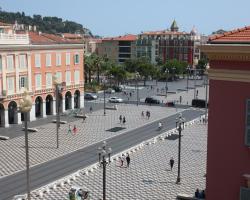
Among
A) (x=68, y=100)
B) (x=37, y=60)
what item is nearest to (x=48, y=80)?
(x=37, y=60)

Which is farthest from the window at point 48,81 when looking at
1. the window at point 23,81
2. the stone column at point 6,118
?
the stone column at point 6,118

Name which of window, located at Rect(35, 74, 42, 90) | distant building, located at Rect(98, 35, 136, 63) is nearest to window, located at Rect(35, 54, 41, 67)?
window, located at Rect(35, 74, 42, 90)

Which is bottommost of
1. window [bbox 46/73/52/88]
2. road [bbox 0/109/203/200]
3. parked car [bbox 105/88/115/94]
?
road [bbox 0/109/203/200]

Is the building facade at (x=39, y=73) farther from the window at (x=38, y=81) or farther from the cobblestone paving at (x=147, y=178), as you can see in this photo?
the cobblestone paving at (x=147, y=178)

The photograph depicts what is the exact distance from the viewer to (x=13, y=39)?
4866 centimetres

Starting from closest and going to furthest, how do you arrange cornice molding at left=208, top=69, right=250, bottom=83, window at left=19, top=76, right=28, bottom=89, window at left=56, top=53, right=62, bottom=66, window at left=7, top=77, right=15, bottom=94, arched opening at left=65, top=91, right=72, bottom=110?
cornice molding at left=208, top=69, right=250, bottom=83
window at left=7, top=77, right=15, bottom=94
window at left=19, top=76, right=28, bottom=89
window at left=56, top=53, right=62, bottom=66
arched opening at left=65, top=91, right=72, bottom=110

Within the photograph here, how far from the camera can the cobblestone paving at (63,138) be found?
1406 inches

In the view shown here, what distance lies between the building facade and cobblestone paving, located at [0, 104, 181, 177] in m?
4.46

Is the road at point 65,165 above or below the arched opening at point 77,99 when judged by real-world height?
below

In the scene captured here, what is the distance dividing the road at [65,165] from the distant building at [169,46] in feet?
293

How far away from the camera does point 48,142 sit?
4181 centimetres

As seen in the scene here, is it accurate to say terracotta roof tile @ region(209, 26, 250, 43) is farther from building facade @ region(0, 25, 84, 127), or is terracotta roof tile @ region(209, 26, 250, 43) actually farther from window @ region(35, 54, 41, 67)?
window @ region(35, 54, 41, 67)

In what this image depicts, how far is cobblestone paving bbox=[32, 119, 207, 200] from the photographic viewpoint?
90.6ft

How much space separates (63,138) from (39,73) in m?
13.0
